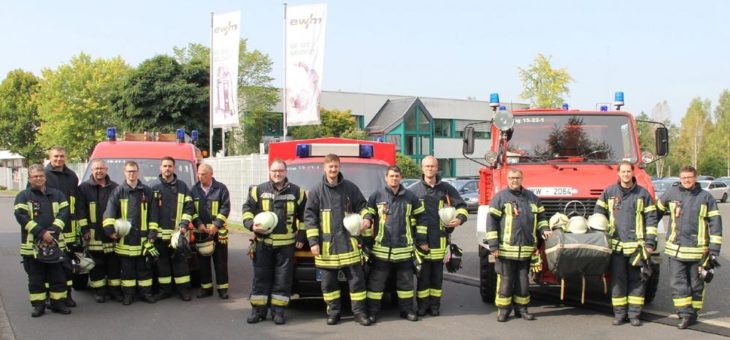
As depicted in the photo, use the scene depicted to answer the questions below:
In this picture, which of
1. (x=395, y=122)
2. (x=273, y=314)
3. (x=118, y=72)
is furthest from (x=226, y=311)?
(x=395, y=122)

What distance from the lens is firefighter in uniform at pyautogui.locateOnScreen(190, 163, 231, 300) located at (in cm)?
882

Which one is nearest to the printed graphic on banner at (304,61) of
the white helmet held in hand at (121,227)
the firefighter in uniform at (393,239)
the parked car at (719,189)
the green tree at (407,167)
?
the white helmet held in hand at (121,227)

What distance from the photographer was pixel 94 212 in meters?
8.65

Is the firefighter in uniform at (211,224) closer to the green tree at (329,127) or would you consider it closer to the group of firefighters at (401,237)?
the group of firefighters at (401,237)

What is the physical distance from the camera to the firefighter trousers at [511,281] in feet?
24.8

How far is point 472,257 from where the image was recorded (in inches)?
528

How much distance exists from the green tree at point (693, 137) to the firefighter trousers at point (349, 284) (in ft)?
260

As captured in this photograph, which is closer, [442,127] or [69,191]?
[69,191]

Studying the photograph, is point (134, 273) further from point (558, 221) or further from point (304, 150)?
point (558, 221)

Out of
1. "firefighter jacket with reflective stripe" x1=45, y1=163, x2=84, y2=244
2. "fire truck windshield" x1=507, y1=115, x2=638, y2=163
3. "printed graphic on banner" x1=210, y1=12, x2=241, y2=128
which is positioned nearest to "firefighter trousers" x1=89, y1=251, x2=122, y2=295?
"firefighter jacket with reflective stripe" x1=45, y1=163, x2=84, y2=244

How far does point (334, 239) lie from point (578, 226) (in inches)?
105

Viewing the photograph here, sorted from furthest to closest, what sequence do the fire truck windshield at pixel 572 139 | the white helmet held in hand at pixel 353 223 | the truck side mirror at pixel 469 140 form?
the truck side mirror at pixel 469 140
the fire truck windshield at pixel 572 139
the white helmet held in hand at pixel 353 223

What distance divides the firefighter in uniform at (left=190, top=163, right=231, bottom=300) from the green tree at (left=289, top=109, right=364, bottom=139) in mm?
37698

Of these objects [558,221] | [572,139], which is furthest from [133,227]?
[572,139]
